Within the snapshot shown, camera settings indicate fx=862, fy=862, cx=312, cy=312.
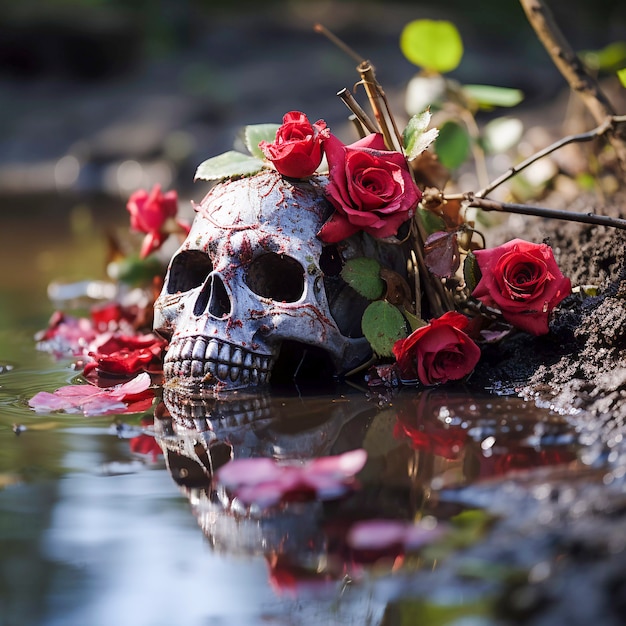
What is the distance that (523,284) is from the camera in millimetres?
2375

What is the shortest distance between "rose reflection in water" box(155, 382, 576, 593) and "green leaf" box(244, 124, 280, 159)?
2.58 ft

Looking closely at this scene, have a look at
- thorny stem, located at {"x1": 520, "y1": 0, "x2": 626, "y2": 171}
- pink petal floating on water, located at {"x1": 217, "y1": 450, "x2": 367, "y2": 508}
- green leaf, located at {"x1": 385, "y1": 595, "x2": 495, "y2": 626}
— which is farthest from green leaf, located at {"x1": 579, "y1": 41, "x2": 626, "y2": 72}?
green leaf, located at {"x1": 385, "y1": 595, "x2": 495, "y2": 626}

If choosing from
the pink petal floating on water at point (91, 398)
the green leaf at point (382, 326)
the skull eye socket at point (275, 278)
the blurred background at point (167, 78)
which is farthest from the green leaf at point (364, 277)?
the blurred background at point (167, 78)

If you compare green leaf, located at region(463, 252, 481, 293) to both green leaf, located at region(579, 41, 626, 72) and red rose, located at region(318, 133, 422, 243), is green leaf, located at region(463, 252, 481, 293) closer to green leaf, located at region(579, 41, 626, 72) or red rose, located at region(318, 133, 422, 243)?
red rose, located at region(318, 133, 422, 243)

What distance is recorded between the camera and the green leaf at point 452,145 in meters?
3.31

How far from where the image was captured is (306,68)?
493 inches

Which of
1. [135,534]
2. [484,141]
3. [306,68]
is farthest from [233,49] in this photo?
[135,534]

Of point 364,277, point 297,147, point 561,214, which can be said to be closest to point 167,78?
point 297,147

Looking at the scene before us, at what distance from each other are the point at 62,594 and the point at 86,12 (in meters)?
16.0

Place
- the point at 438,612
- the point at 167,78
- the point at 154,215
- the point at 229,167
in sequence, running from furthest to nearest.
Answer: the point at 167,78 → the point at 154,215 → the point at 229,167 → the point at 438,612

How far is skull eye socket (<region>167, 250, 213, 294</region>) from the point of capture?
265 centimetres

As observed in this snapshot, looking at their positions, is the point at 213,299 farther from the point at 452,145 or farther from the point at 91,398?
the point at 452,145

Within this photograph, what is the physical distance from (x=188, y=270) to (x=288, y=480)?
1.21 meters

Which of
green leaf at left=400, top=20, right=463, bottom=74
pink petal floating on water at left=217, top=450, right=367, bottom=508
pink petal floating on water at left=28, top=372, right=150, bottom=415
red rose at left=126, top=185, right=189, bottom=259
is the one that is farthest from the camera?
green leaf at left=400, top=20, right=463, bottom=74
